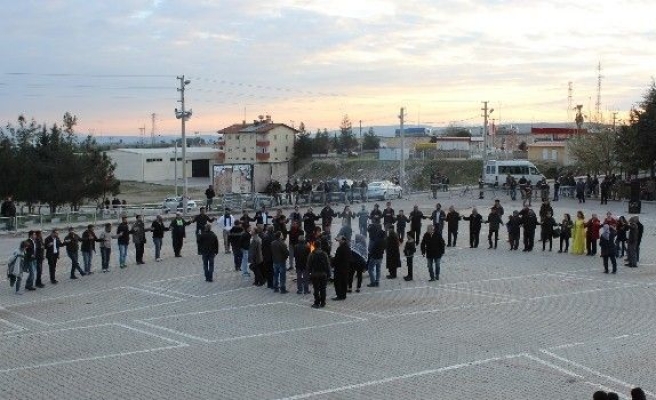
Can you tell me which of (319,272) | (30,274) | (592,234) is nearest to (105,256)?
(30,274)

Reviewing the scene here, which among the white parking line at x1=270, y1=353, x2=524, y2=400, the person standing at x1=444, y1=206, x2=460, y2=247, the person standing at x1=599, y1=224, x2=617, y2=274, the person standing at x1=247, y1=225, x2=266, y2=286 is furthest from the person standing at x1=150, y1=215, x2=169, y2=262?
the white parking line at x1=270, y1=353, x2=524, y2=400

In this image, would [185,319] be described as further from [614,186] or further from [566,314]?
[614,186]

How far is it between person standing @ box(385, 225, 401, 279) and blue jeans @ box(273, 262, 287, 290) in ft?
9.46

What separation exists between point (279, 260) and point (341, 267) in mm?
1767

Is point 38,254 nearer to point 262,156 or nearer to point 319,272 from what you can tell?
point 319,272

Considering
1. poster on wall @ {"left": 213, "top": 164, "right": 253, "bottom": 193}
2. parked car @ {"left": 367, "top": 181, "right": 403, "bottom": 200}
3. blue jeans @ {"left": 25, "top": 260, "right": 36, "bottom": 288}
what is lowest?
blue jeans @ {"left": 25, "top": 260, "right": 36, "bottom": 288}

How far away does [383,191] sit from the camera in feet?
153

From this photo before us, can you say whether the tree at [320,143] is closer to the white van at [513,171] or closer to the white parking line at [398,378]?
the white van at [513,171]

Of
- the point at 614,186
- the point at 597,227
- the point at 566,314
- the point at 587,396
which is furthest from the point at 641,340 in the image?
the point at 614,186

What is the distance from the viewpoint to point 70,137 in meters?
49.7

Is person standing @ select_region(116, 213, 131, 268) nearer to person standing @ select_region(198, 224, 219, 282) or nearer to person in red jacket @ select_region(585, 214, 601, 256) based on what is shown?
person standing @ select_region(198, 224, 219, 282)

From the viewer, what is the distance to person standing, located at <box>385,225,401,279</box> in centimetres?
2052

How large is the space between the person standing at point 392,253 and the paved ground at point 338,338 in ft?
2.15

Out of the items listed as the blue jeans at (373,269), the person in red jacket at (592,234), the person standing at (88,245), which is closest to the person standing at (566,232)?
the person in red jacket at (592,234)
